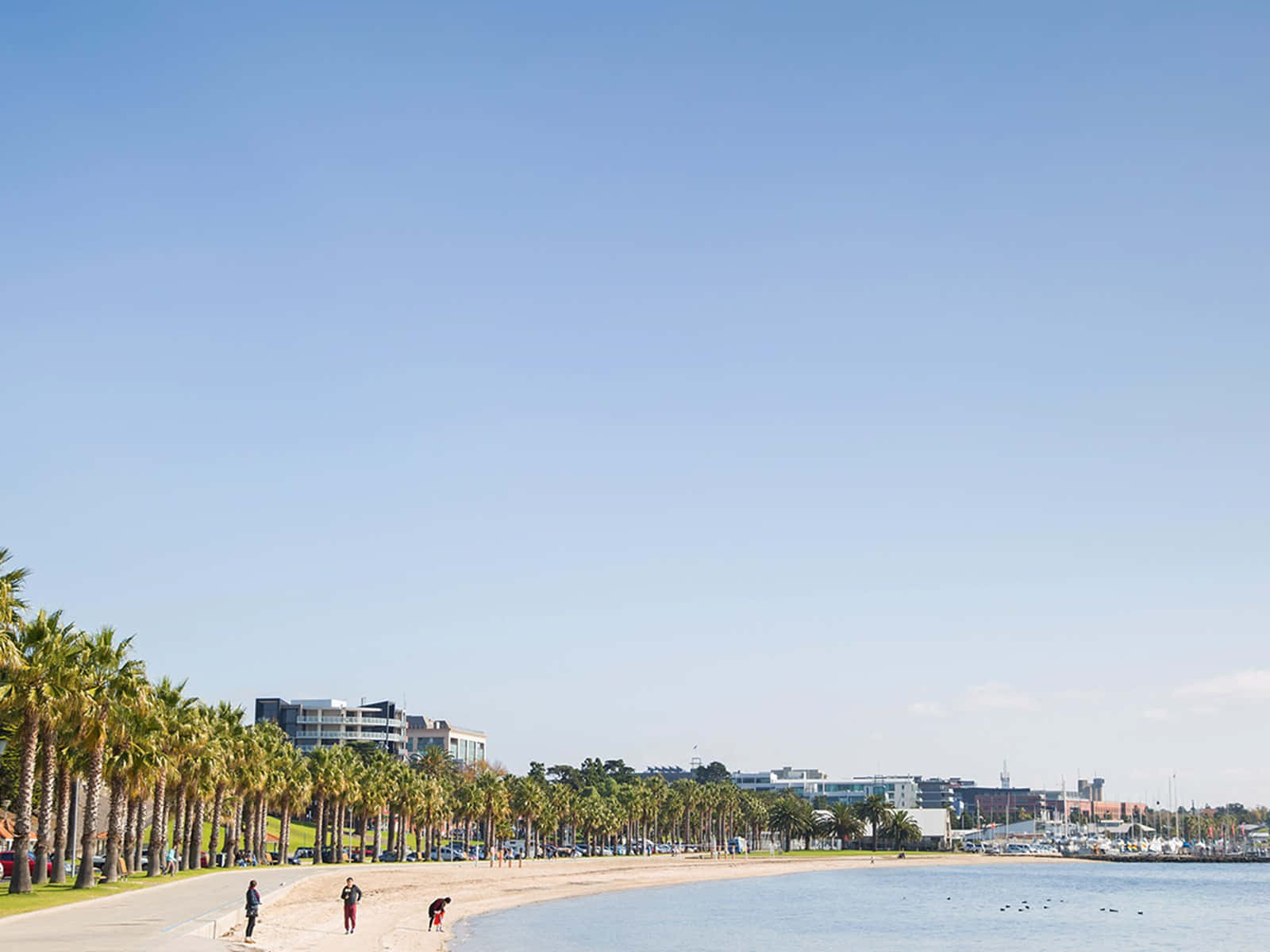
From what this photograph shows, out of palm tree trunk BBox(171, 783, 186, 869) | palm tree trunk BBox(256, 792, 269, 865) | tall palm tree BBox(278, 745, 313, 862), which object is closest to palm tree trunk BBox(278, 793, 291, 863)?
tall palm tree BBox(278, 745, 313, 862)

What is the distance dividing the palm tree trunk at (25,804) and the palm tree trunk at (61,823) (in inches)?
235

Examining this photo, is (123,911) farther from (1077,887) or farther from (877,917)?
(1077,887)

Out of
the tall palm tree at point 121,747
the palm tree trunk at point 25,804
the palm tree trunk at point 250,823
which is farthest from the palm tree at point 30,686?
the palm tree trunk at point 250,823

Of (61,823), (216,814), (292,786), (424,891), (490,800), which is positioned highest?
(292,786)

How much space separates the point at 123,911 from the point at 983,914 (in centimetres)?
8048

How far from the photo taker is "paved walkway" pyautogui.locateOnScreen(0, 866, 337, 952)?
38219 millimetres

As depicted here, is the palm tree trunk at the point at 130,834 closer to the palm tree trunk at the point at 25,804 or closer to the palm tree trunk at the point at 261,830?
the palm tree trunk at the point at 25,804

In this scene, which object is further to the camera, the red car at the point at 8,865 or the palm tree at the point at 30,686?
the red car at the point at 8,865

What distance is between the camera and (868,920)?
332 ft

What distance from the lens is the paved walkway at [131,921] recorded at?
38219 millimetres

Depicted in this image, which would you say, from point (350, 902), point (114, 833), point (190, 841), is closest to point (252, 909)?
point (350, 902)

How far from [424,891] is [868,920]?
33.7 metres

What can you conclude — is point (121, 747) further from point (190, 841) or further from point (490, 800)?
point (490, 800)

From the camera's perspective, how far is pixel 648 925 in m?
85.9
